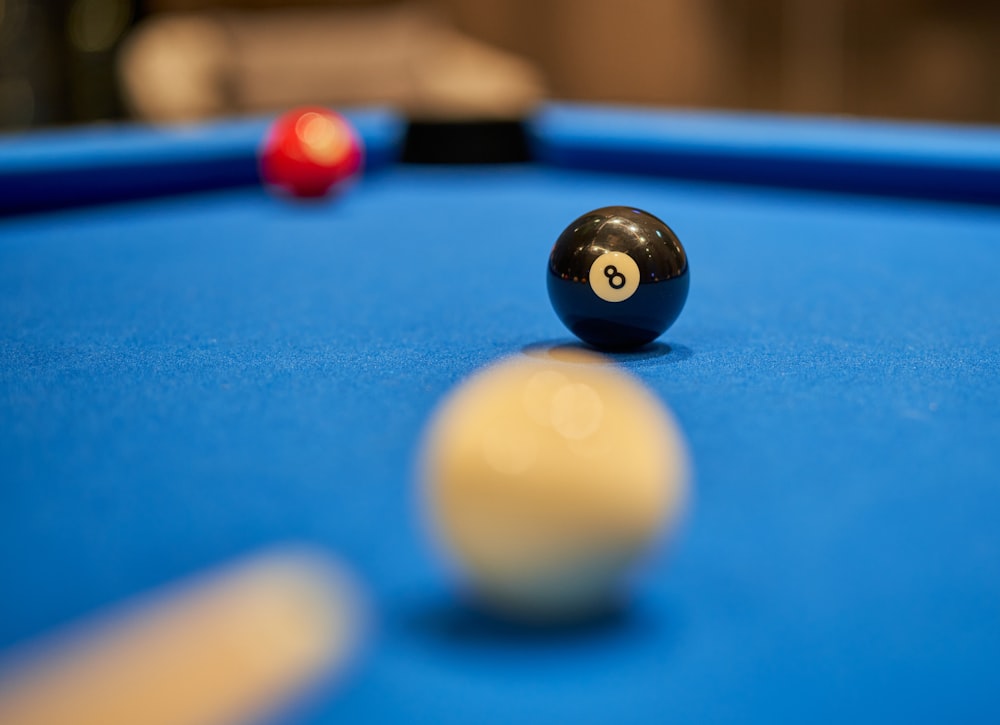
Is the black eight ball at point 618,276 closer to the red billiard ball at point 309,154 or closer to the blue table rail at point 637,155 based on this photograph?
the blue table rail at point 637,155

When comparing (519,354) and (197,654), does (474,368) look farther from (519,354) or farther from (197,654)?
(197,654)

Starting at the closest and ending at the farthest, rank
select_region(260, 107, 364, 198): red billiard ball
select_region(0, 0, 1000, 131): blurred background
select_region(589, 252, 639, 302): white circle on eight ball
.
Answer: select_region(589, 252, 639, 302): white circle on eight ball, select_region(260, 107, 364, 198): red billiard ball, select_region(0, 0, 1000, 131): blurred background

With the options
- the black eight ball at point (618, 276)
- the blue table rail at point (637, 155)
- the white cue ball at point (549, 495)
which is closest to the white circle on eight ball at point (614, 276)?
the black eight ball at point (618, 276)

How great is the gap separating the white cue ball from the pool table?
0.15 ft

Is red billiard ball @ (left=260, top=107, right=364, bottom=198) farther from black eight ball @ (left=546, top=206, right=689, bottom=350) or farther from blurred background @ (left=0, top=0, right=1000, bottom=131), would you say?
blurred background @ (left=0, top=0, right=1000, bottom=131)

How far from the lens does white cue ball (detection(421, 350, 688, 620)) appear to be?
4.31 ft

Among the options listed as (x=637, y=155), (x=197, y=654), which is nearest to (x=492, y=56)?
(x=637, y=155)

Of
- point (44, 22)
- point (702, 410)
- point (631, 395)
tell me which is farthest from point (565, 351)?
point (44, 22)

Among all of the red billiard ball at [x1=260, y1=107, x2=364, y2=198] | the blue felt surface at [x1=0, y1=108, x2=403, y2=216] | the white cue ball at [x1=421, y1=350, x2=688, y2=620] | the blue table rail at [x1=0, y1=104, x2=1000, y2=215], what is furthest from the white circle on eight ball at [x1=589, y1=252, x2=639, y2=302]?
the blue felt surface at [x1=0, y1=108, x2=403, y2=216]

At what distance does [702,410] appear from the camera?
2133mm

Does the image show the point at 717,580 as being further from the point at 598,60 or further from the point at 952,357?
the point at 598,60

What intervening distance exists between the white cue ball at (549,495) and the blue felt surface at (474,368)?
6cm

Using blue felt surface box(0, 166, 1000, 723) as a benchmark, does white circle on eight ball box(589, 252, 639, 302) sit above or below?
above

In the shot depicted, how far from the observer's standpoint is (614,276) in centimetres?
242
